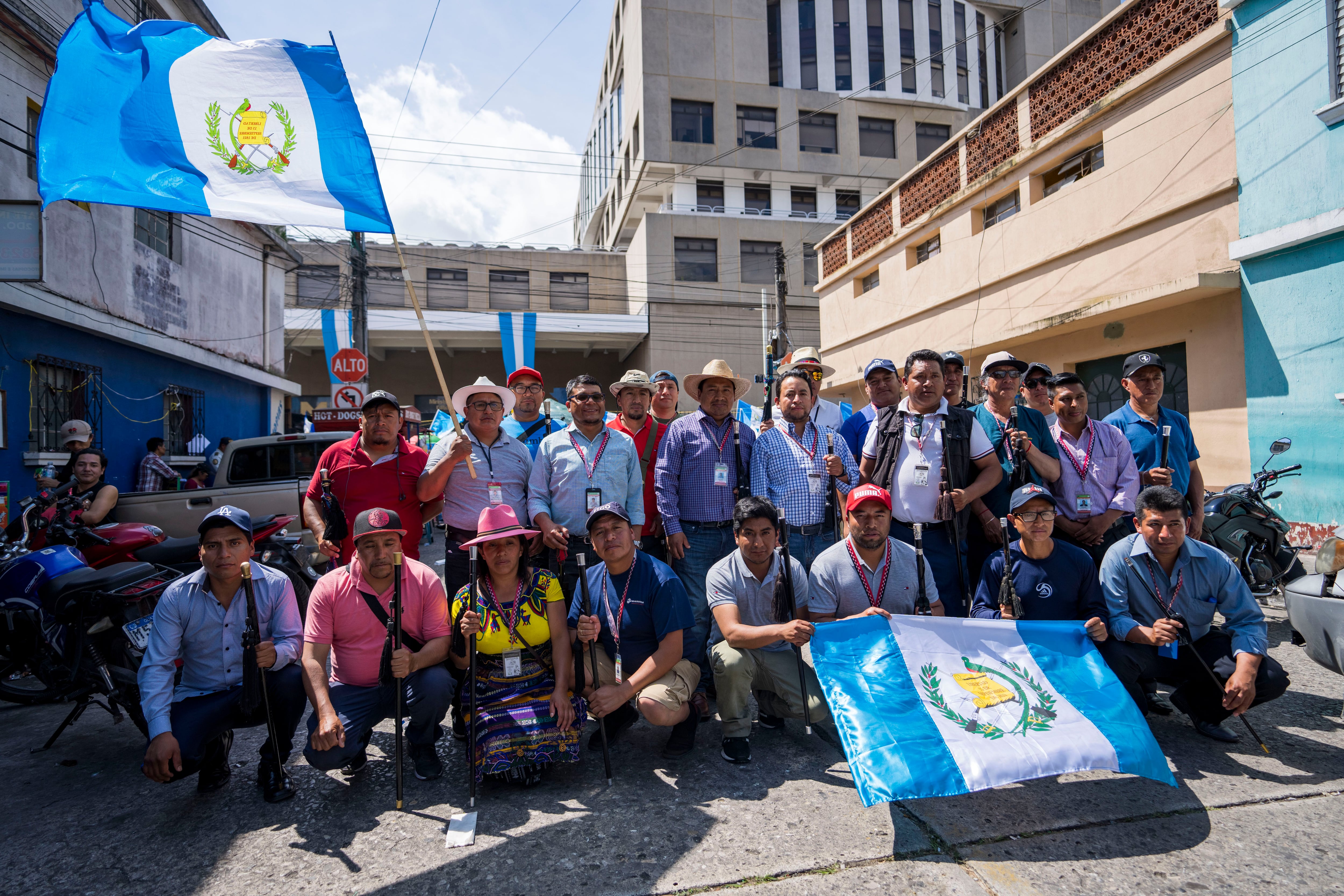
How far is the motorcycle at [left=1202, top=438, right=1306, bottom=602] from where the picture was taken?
20.0ft

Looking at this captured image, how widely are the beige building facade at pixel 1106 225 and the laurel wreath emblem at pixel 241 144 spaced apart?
9.51 meters

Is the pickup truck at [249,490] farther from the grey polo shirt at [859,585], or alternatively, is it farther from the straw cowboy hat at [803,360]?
the grey polo shirt at [859,585]

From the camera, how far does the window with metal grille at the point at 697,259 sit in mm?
30844

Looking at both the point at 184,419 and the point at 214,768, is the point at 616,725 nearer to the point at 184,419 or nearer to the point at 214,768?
the point at 214,768

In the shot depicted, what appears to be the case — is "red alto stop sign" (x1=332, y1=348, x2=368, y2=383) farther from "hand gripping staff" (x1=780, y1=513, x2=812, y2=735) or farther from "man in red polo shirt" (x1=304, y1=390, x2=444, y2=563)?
"hand gripping staff" (x1=780, y1=513, x2=812, y2=735)

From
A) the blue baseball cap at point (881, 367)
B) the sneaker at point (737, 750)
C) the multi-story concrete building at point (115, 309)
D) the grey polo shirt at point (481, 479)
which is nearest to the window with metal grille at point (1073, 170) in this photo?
the blue baseball cap at point (881, 367)

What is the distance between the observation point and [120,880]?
2.73 meters

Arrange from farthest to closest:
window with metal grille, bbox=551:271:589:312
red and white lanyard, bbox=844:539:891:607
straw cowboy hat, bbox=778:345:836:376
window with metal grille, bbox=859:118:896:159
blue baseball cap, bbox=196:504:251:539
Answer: window with metal grille, bbox=551:271:589:312, window with metal grille, bbox=859:118:896:159, straw cowboy hat, bbox=778:345:836:376, red and white lanyard, bbox=844:539:891:607, blue baseball cap, bbox=196:504:251:539

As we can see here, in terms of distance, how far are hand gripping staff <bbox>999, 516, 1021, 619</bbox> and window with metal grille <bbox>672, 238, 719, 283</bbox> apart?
28.1m

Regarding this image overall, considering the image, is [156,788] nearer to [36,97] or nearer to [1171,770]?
[1171,770]

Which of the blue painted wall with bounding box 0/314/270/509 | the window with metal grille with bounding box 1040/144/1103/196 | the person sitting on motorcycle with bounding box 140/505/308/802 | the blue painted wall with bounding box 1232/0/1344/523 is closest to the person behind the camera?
the person sitting on motorcycle with bounding box 140/505/308/802

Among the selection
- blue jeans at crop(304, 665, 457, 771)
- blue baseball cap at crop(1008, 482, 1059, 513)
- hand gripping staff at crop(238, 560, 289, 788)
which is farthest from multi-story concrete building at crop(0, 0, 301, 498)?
blue baseball cap at crop(1008, 482, 1059, 513)

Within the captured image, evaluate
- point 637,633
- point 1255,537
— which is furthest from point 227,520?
point 1255,537

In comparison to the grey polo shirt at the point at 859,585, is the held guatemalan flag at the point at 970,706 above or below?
below
